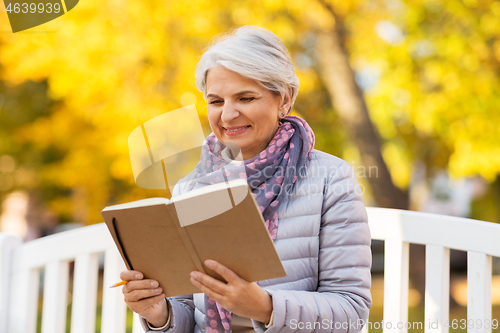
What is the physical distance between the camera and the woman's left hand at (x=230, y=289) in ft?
3.94

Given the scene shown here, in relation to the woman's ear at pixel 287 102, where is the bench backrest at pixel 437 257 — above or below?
below

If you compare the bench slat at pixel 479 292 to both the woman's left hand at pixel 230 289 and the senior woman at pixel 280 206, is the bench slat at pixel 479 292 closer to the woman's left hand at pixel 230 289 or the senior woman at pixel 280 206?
the senior woman at pixel 280 206

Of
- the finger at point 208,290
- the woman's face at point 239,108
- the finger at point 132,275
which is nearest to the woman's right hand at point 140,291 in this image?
the finger at point 132,275

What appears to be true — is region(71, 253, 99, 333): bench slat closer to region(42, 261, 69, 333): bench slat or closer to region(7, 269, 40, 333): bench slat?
region(42, 261, 69, 333): bench slat

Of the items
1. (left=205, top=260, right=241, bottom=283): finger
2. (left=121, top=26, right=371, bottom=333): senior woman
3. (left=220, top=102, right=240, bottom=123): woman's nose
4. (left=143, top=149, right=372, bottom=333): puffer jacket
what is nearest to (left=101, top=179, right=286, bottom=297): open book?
(left=205, top=260, right=241, bottom=283): finger

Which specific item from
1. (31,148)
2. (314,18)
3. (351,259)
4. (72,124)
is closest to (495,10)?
(314,18)

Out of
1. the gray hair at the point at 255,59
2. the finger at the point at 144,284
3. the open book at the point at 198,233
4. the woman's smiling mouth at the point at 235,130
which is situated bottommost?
the finger at the point at 144,284

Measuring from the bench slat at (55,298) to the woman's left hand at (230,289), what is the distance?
3.77 ft

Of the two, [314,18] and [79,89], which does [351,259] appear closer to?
[314,18]

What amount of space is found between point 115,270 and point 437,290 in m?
1.31

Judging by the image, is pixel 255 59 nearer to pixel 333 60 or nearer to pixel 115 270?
pixel 115 270

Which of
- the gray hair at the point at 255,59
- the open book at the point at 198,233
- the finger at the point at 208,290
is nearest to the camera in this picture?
the open book at the point at 198,233

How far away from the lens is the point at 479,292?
5.33ft

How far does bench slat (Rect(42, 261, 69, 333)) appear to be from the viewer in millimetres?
2102
